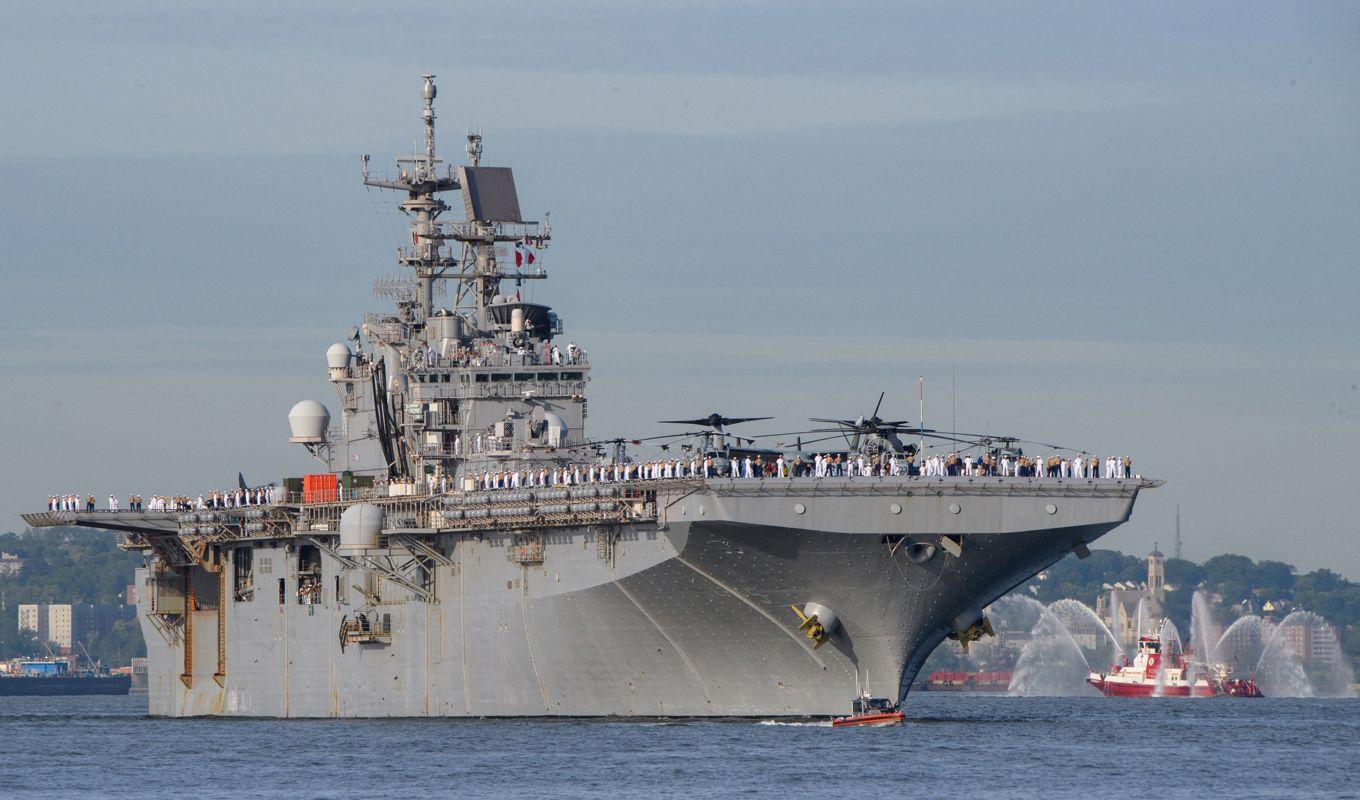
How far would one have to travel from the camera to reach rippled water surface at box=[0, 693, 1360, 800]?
4519 centimetres

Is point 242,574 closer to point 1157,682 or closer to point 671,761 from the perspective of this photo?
point 671,761

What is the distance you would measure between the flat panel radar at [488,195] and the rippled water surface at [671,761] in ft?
45.1

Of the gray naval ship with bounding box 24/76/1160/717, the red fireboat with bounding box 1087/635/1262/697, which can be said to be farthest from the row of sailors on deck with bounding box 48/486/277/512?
the red fireboat with bounding box 1087/635/1262/697

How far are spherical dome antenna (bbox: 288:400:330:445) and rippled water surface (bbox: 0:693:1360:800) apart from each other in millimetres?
7843

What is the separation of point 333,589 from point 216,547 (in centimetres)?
671

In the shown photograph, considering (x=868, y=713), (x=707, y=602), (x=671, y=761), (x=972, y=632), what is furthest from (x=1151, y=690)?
(x=671, y=761)

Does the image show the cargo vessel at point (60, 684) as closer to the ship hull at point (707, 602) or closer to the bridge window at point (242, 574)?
the bridge window at point (242, 574)

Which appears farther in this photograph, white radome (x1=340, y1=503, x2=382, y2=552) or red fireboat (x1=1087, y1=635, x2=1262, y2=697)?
red fireboat (x1=1087, y1=635, x2=1262, y2=697)

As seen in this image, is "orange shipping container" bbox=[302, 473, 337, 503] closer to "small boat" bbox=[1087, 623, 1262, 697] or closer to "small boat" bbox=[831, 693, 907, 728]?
"small boat" bbox=[831, 693, 907, 728]

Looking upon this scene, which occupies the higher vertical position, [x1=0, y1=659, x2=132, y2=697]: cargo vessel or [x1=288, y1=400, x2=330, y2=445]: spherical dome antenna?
[x1=288, y1=400, x2=330, y2=445]: spherical dome antenna

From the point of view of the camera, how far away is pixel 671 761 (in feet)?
157

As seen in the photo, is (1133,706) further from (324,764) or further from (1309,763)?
(324,764)

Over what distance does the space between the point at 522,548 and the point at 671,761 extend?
34.2ft

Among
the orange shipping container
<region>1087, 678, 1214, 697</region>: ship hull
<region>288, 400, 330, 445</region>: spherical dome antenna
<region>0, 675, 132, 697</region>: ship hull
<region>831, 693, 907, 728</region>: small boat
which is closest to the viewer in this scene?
<region>831, 693, 907, 728</region>: small boat
